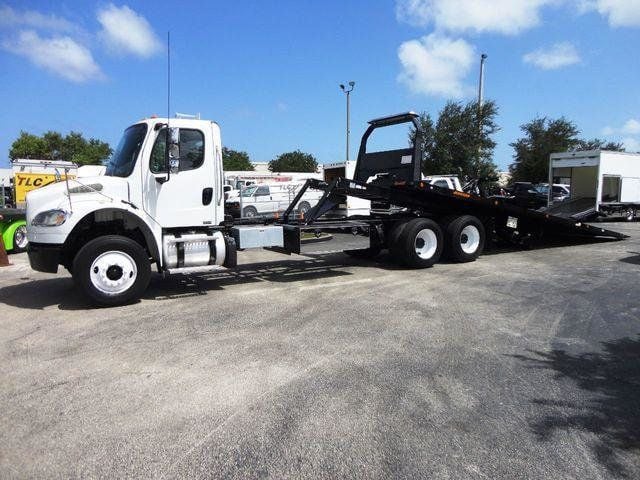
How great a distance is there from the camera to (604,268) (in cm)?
1052

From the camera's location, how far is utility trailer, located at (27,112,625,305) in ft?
23.7

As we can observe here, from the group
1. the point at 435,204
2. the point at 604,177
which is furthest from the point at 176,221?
the point at 604,177

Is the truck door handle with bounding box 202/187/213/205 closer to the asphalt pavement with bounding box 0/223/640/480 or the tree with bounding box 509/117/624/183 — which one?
the asphalt pavement with bounding box 0/223/640/480

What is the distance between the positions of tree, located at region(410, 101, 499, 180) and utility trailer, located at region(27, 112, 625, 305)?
28764mm

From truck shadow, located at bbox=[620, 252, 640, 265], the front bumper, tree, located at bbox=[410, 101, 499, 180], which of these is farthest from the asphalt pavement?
tree, located at bbox=[410, 101, 499, 180]

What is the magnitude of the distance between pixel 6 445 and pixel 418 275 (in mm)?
7676

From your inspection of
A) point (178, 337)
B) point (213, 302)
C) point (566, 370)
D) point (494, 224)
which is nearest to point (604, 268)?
point (494, 224)

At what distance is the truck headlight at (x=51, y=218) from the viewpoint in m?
7.03

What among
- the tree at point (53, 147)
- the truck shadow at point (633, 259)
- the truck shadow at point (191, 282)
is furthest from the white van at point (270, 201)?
the tree at point (53, 147)

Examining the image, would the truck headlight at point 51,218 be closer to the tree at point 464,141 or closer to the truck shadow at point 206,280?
the truck shadow at point 206,280

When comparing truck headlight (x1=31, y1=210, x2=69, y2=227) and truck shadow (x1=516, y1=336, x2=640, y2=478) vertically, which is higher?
truck headlight (x1=31, y1=210, x2=69, y2=227)

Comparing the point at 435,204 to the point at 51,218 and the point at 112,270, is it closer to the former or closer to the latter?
the point at 112,270

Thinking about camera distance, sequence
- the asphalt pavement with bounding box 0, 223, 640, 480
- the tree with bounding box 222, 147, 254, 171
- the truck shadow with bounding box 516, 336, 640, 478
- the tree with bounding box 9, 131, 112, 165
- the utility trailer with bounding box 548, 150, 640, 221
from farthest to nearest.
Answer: the tree with bounding box 222, 147, 254, 171, the tree with bounding box 9, 131, 112, 165, the utility trailer with bounding box 548, 150, 640, 221, the truck shadow with bounding box 516, 336, 640, 478, the asphalt pavement with bounding box 0, 223, 640, 480

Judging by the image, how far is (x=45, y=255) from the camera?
23.6ft
